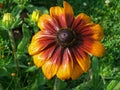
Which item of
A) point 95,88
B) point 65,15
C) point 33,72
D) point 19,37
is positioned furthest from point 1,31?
point 65,15

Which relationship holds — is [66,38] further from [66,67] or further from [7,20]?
[7,20]

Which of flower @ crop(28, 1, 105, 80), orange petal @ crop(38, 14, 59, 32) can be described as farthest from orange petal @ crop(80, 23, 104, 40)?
orange petal @ crop(38, 14, 59, 32)

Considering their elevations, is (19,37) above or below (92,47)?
below

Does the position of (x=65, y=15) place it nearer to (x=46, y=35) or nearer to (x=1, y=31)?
(x=46, y=35)

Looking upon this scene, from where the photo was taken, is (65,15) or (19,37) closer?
(65,15)

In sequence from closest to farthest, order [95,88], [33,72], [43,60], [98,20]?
[43,60], [95,88], [33,72], [98,20]

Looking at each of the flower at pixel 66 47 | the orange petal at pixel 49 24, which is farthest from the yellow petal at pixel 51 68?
the orange petal at pixel 49 24

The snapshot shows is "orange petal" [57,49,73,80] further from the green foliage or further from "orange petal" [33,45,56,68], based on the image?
the green foliage

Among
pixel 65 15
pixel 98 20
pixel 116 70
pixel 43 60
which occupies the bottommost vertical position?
pixel 116 70
